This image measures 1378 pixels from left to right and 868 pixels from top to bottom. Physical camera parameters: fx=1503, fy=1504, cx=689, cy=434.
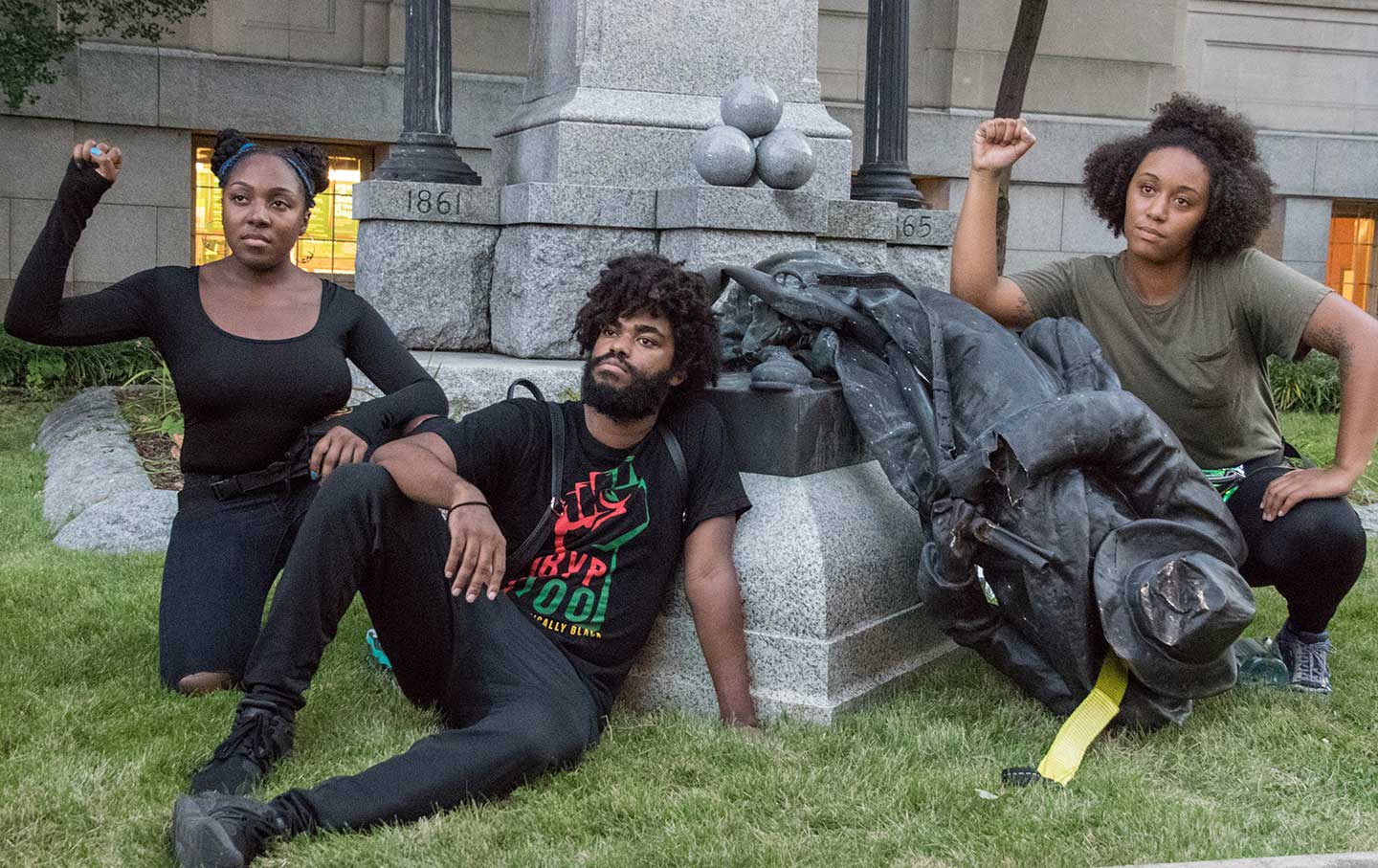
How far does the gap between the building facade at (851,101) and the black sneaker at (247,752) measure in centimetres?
890

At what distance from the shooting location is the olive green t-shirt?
412 centimetres

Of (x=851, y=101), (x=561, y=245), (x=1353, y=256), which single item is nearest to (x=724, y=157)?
(x=561, y=245)

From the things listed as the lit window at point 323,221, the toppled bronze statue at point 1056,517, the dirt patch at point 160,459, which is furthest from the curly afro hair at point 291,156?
the lit window at point 323,221

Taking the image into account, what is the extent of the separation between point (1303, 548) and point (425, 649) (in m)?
2.36

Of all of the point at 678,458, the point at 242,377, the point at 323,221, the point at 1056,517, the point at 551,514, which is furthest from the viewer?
the point at 323,221

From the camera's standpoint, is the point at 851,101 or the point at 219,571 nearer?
the point at 219,571

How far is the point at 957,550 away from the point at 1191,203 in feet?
4.18

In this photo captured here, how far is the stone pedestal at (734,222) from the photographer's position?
6344 millimetres

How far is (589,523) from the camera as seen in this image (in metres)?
3.69

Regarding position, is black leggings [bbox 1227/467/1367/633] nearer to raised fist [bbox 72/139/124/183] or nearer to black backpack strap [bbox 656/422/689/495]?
black backpack strap [bbox 656/422/689/495]

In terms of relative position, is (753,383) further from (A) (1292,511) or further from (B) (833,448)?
(A) (1292,511)

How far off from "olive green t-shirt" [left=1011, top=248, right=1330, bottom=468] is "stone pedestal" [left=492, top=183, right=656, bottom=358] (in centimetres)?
267

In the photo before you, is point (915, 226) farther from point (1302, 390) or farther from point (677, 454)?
point (1302, 390)

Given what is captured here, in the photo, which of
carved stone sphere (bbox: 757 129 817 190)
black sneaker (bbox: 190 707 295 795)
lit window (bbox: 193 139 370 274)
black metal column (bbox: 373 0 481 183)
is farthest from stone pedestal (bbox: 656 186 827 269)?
lit window (bbox: 193 139 370 274)
